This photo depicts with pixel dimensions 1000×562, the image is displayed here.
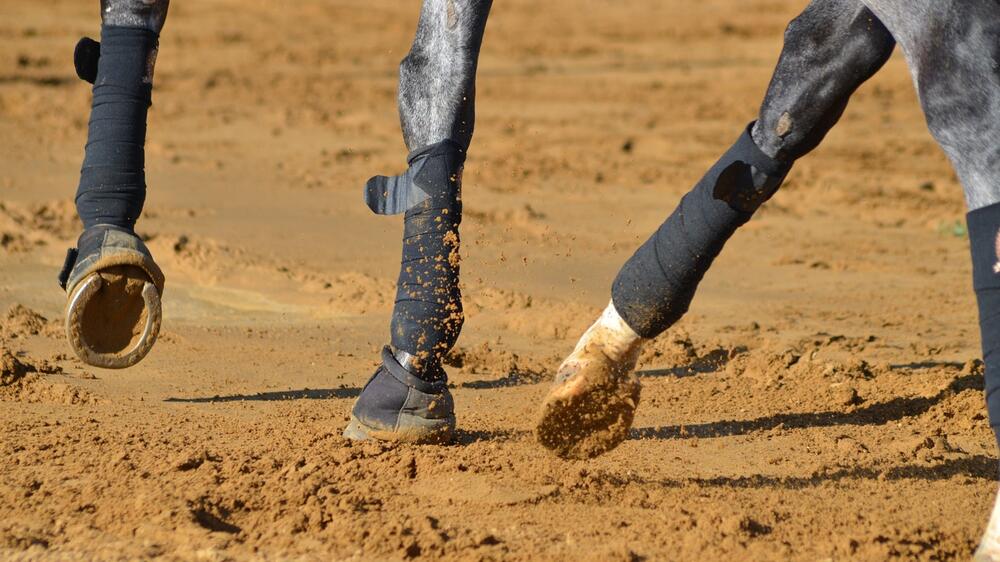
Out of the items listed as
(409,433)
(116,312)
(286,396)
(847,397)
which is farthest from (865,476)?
(116,312)

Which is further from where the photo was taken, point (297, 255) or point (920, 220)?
point (920, 220)

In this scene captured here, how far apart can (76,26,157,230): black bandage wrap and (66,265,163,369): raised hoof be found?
227 millimetres

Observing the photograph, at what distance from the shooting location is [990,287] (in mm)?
2260

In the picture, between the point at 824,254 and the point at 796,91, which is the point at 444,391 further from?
the point at 824,254

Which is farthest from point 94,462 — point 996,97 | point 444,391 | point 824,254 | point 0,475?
point 824,254

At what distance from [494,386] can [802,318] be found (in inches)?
60.6

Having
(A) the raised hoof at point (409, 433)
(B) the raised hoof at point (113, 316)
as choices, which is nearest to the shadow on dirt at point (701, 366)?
(A) the raised hoof at point (409, 433)

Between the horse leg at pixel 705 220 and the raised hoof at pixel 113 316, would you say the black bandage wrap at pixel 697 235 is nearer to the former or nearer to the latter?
the horse leg at pixel 705 220

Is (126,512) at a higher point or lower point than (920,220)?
lower

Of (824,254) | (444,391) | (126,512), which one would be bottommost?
A: (126,512)

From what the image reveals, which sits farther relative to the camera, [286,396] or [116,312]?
[286,396]

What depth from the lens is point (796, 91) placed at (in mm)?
2887

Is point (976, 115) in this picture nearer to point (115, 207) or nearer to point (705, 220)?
point (705, 220)

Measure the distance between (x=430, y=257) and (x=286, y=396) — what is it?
2.85 ft
